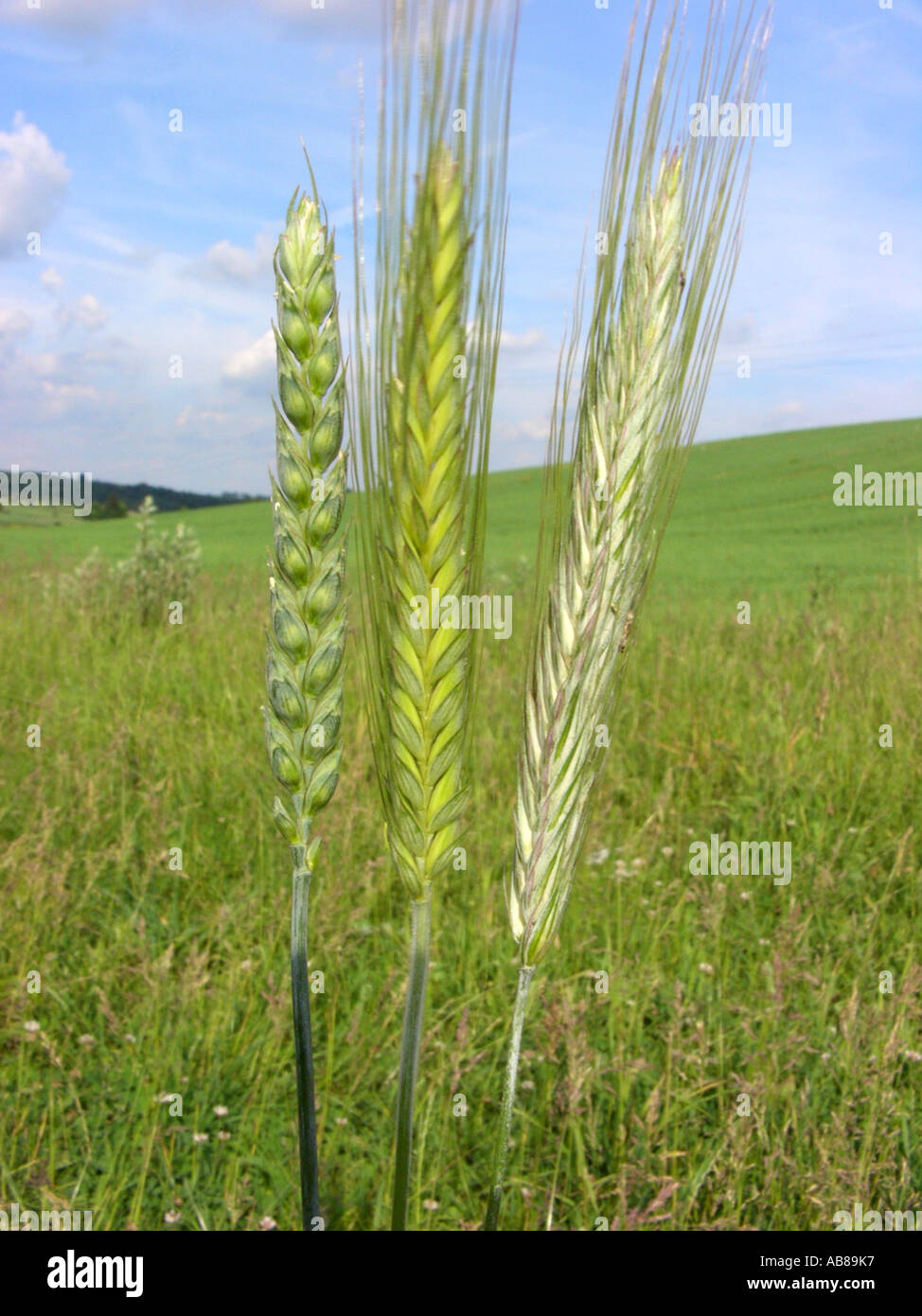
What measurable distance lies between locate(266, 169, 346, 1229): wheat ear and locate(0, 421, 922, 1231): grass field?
0.80 m

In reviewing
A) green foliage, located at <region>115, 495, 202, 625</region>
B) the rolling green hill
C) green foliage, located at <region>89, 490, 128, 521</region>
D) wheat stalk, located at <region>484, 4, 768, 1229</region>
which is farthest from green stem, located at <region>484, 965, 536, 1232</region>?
green foliage, located at <region>89, 490, 128, 521</region>

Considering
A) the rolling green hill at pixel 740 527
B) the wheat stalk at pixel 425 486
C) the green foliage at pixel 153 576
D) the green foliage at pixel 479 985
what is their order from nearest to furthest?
the wheat stalk at pixel 425 486
the green foliage at pixel 479 985
the green foliage at pixel 153 576
the rolling green hill at pixel 740 527

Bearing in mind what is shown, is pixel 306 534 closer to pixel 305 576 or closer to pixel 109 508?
pixel 305 576

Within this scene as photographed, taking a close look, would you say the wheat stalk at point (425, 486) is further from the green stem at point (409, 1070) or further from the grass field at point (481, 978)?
the grass field at point (481, 978)

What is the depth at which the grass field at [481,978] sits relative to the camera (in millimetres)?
2062

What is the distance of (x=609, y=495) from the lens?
37.3 inches

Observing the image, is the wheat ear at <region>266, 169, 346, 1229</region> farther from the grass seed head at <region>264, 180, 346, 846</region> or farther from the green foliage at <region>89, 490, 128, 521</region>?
the green foliage at <region>89, 490, 128, 521</region>

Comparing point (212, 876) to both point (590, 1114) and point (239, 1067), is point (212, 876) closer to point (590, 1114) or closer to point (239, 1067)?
point (239, 1067)

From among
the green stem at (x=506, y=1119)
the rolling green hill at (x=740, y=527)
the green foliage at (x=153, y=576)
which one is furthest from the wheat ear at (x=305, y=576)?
the rolling green hill at (x=740, y=527)

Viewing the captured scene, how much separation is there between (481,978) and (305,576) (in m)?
2.21

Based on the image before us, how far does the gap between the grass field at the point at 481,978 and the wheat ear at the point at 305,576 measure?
795 millimetres

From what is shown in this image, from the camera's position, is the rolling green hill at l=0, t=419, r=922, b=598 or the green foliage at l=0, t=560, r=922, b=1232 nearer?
the green foliage at l=0, t=560, r=922, b=1232

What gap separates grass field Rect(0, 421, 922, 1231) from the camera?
2.06 meters

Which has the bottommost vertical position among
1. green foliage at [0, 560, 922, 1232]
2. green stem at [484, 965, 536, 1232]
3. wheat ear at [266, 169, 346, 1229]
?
green foliage at [0, 560, 922, 1232]
